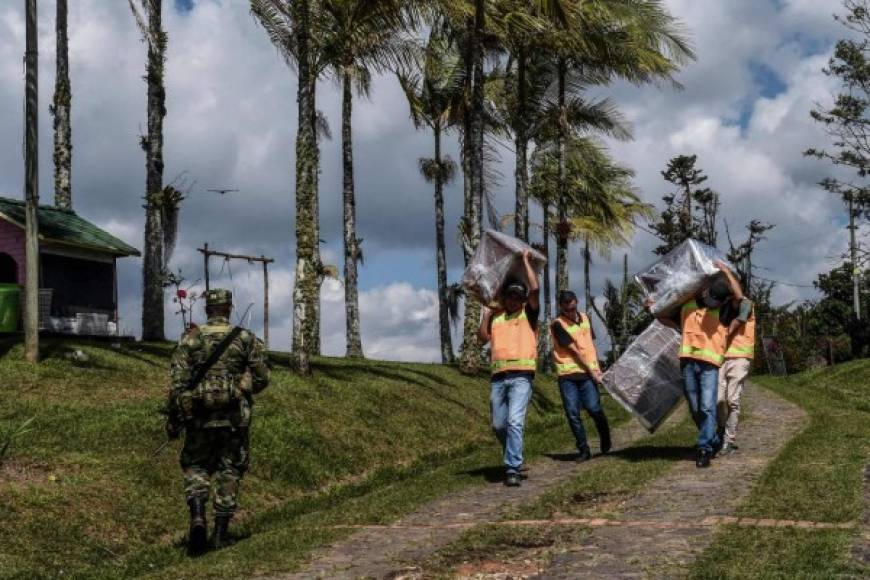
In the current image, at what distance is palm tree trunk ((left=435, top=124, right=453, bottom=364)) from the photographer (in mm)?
34406

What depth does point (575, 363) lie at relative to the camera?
464 inches

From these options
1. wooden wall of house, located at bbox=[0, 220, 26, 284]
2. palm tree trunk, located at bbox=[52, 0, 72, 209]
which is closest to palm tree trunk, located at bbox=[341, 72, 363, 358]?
palm tree trunk, located at bbox=[52, 0, 72, 209]

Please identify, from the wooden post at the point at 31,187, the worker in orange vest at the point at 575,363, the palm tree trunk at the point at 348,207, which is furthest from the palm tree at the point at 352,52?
the worker in orange vest at the point at 575,363

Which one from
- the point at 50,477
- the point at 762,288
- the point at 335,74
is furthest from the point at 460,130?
the point at 762,288

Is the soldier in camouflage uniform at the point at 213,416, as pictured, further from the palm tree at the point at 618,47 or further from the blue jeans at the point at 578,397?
the palm tree at the point at 618,47

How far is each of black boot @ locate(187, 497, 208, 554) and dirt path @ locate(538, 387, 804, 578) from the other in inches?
108

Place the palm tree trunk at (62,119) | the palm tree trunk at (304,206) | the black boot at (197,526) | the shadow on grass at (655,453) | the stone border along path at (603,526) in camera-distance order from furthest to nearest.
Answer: the palm tree trunk at (62,119) → the palm tree trunk at (304,206) → the shadow on grass at (655,453) → the black boot at (197,526) → the stone border along path at (603,526)

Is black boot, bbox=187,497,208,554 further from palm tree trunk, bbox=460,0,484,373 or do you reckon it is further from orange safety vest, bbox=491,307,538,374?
palm tree trunk, bbox=460,0,484,373

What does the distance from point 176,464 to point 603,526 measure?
5.21 meters

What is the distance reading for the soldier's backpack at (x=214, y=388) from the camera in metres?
7.85

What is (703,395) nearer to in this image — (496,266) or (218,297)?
(496,266)

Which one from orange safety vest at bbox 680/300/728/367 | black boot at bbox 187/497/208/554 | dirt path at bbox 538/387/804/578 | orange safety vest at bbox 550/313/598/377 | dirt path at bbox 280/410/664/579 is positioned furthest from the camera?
orange safety vest at bbox 550/313/598/377

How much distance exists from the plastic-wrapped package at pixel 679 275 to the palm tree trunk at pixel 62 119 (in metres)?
17.2

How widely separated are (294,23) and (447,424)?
7.59 meters
